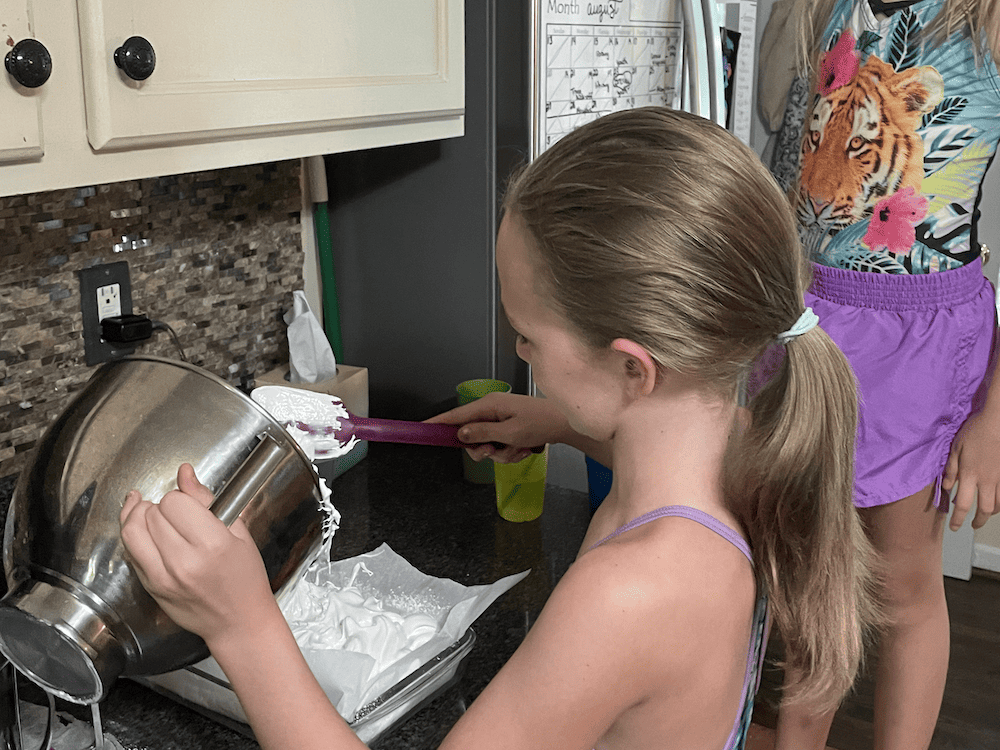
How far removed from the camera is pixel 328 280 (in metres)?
1.59

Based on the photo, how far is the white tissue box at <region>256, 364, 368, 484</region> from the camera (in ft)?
4.68

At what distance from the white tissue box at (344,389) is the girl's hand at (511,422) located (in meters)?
0.35

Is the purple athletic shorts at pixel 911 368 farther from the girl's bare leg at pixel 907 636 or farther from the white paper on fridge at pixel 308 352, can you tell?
the white paper on fridge at pixel 308 352

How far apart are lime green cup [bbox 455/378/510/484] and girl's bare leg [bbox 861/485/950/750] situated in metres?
0.53

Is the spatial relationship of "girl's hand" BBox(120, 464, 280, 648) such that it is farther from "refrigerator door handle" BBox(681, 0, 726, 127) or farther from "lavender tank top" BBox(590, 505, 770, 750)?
"refrigerator door handle" BBox(681, 0, 726, 127)

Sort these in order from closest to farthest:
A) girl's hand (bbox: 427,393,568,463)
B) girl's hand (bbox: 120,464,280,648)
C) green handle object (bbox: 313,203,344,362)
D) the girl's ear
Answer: girl's hand (bbox: 120,464,280,648) → the girl's ear → girl's hand (bbox: 427,393,568,463) → green handle object (bbox: 313,203,344,362)

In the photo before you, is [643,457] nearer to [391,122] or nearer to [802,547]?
[802,547]

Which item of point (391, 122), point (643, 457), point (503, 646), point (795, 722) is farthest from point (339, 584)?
point (795, 722)

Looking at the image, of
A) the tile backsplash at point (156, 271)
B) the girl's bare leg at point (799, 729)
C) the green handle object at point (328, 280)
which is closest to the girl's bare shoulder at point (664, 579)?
the tile backsplash at point (156, 271)

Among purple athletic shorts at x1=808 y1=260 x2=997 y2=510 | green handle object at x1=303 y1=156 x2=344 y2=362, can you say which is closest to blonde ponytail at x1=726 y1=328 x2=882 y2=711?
purple athletic shorts at x1=808 y1=260 x2=997 y2=510

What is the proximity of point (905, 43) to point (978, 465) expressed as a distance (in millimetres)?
572

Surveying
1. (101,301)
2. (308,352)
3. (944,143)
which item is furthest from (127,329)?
(944,143)

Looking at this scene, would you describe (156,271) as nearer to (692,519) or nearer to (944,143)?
(692,519)

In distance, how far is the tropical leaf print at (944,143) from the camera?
1.27 m
